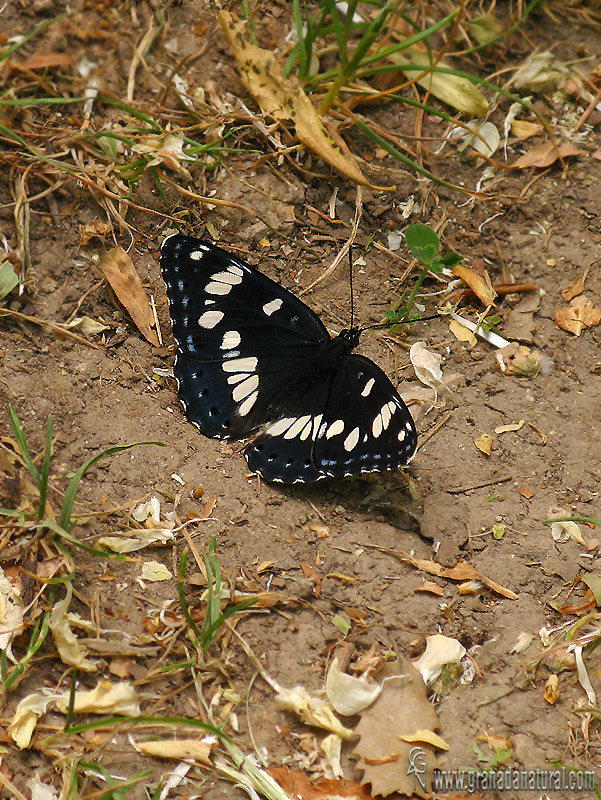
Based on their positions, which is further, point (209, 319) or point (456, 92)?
point (456, 92)

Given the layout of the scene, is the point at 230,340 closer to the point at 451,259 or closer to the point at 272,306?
the point at 272,306

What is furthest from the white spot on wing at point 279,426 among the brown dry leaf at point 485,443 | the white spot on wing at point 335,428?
the brown dry leaf at point 485,443

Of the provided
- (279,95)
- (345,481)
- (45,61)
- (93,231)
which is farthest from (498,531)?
(45,61)

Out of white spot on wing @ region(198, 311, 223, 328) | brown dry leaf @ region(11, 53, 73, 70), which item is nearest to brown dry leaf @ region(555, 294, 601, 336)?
white spot on wing @ region(198, 311, 223, 328)

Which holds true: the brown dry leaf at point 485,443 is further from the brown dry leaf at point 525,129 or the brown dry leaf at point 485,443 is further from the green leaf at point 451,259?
the brown dry leaf at point 525,129

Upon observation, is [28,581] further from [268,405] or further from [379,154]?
[379,154]

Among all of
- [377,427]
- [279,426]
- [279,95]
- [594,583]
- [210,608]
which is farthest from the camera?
[279,95]
